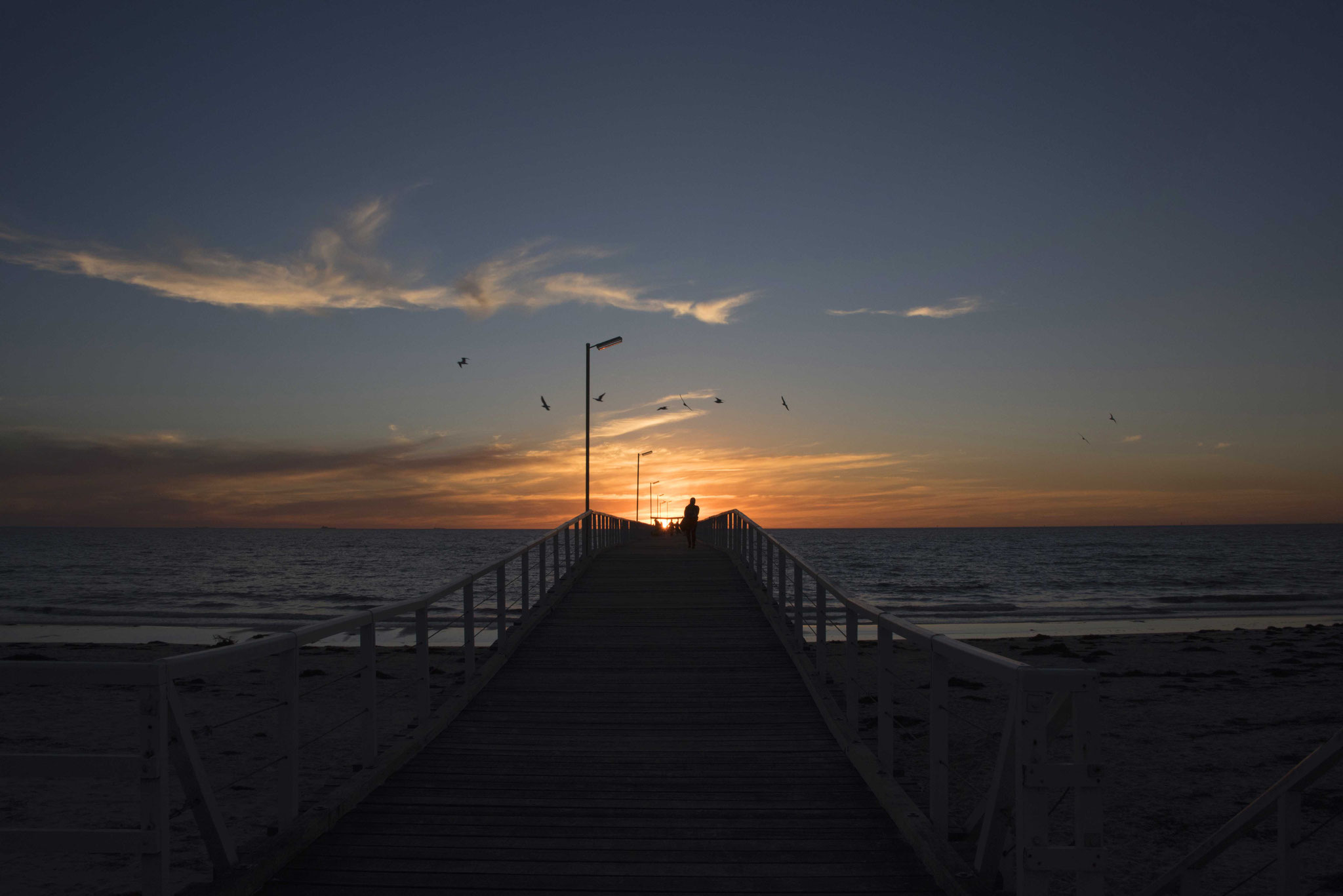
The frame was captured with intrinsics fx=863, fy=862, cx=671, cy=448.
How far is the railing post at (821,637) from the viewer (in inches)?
271

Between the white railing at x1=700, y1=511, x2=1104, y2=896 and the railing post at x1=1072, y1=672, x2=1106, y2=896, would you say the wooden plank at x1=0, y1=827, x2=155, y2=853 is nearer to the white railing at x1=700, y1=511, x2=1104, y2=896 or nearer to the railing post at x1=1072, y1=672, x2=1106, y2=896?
the white railing at x1=700, y1=511, x2=1104, y2=896

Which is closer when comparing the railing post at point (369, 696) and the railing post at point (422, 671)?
the railing post at point (369, 696)

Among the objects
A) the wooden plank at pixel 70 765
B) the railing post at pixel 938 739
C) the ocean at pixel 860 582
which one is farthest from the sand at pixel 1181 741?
the ocean at pixel 860 582

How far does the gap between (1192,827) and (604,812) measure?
548cm

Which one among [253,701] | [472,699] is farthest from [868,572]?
[472,699]

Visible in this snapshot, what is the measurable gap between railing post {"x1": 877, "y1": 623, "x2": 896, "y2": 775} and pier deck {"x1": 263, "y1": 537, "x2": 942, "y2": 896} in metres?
0.24

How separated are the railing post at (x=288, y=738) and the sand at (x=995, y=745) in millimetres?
129

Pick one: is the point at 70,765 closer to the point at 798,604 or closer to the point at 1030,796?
the point at 1030,796

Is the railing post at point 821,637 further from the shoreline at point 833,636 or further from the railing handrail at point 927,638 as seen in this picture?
the shoreline at point 833,636

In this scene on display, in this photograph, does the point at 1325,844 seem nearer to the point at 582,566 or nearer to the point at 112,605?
the point at 582,566

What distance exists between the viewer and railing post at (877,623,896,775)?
4.65 m

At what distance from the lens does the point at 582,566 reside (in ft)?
48.4

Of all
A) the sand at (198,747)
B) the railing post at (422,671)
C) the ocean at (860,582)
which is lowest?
the ocean at (860,582)

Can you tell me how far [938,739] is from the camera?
A: 3908mm
